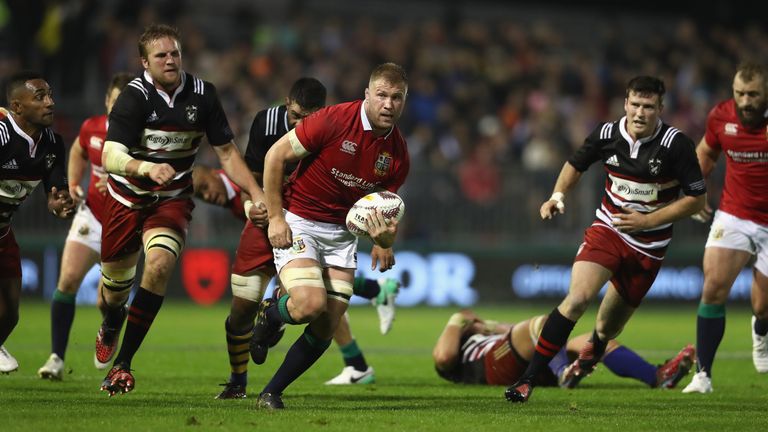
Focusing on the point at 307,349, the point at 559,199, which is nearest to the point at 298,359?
the point at 307,349

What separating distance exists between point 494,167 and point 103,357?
11.2m

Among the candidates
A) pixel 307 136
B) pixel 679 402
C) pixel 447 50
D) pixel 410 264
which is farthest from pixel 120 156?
pixel 447 50

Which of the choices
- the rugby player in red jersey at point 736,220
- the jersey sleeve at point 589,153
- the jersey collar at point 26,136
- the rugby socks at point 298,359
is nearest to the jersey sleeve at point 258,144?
the jersey collar at point 26,136

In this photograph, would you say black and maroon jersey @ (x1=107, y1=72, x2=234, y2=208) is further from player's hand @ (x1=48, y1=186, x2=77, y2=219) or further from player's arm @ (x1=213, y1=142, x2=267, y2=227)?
player's hand @ (x1=48, y1=186, x2=77, y2=219)

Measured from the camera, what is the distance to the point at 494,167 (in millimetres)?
19844

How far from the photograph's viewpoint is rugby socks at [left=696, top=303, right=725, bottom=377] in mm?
9789

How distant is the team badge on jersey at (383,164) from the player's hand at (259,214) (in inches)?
32.4

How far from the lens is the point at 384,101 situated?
7844 mm

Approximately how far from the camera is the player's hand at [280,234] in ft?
25.5

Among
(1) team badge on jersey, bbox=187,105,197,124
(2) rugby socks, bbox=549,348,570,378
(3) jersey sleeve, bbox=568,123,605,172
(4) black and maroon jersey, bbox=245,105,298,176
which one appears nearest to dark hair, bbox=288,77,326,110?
(4) black and maroon jersey, bbox=245,105,298,176

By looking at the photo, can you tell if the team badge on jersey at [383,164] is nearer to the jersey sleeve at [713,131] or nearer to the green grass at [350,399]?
the green grass at [350,399]

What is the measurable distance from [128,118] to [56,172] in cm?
98

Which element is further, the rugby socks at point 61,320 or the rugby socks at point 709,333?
the rugby socks at point 61,320

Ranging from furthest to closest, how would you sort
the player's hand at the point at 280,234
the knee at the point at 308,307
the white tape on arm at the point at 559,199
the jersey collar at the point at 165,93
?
1. the white tape on arm at the point at 559,199
2. the jersey collar at the point at 165,93
3. the player's hand at the point at 280,234
4. the knee at the point at 308,307
